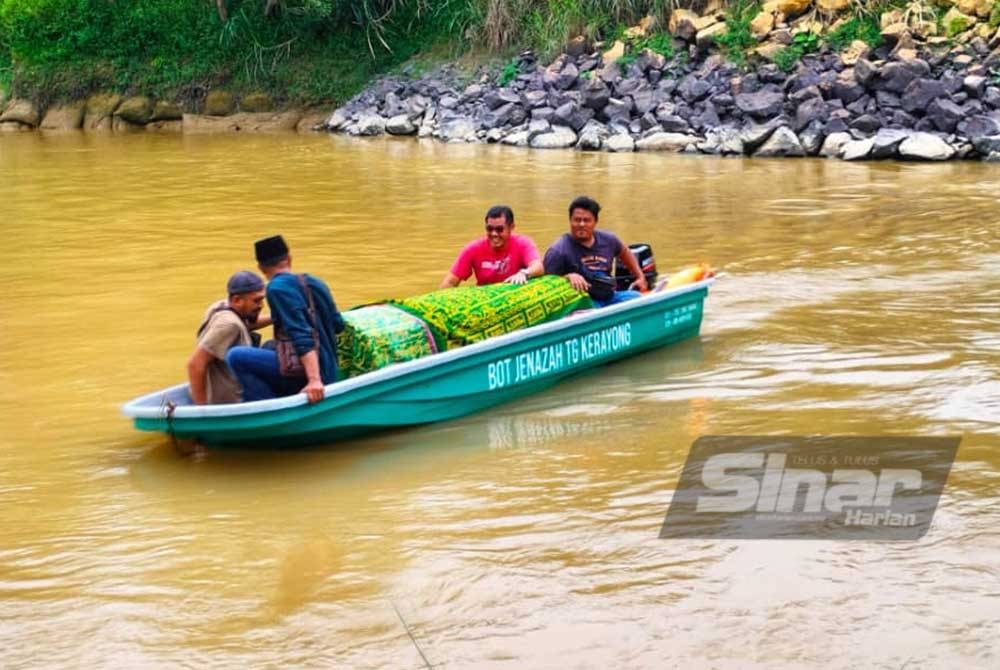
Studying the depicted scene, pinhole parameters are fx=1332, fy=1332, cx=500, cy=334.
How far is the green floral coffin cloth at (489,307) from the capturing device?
7.70 meters

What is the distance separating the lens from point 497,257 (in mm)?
8938

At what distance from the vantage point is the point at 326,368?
22.8ft

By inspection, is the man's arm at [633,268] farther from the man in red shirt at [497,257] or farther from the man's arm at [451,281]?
the man's arm at [451,281]

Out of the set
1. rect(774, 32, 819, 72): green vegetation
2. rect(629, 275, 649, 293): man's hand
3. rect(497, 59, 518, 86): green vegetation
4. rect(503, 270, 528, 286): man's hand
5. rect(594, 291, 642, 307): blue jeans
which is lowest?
rect(594, 291, 642, 307): blue jeans

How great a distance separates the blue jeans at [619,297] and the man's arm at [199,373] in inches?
120

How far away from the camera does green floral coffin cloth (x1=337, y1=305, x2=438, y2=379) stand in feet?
23.7

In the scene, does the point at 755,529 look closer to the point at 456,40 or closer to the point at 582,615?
the point at 582,615

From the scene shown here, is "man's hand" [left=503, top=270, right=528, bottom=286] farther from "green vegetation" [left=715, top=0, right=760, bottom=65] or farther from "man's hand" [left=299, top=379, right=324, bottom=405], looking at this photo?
"green vegetation" [left=715, top=0, right=760, bottom=65]

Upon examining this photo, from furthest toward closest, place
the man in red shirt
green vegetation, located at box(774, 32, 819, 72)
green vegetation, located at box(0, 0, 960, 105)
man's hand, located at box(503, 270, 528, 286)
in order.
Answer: green vegetation, located at box(0, 0, 960, 105) < green vegetation, located at box(774, 32, 819, 72) < the man in red shirt < man's hand, located at box(503, 270, 528, 286)

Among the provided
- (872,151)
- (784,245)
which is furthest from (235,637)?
(872,151)

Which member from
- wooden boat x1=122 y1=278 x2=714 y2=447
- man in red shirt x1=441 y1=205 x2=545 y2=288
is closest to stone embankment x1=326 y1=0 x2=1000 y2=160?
wooden boat x1=122 y1=278 x2=714 y2=447

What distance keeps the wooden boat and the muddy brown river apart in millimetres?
143

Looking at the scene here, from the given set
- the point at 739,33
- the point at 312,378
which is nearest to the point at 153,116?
the point at 739,33

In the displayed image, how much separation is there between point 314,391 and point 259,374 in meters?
0.36
